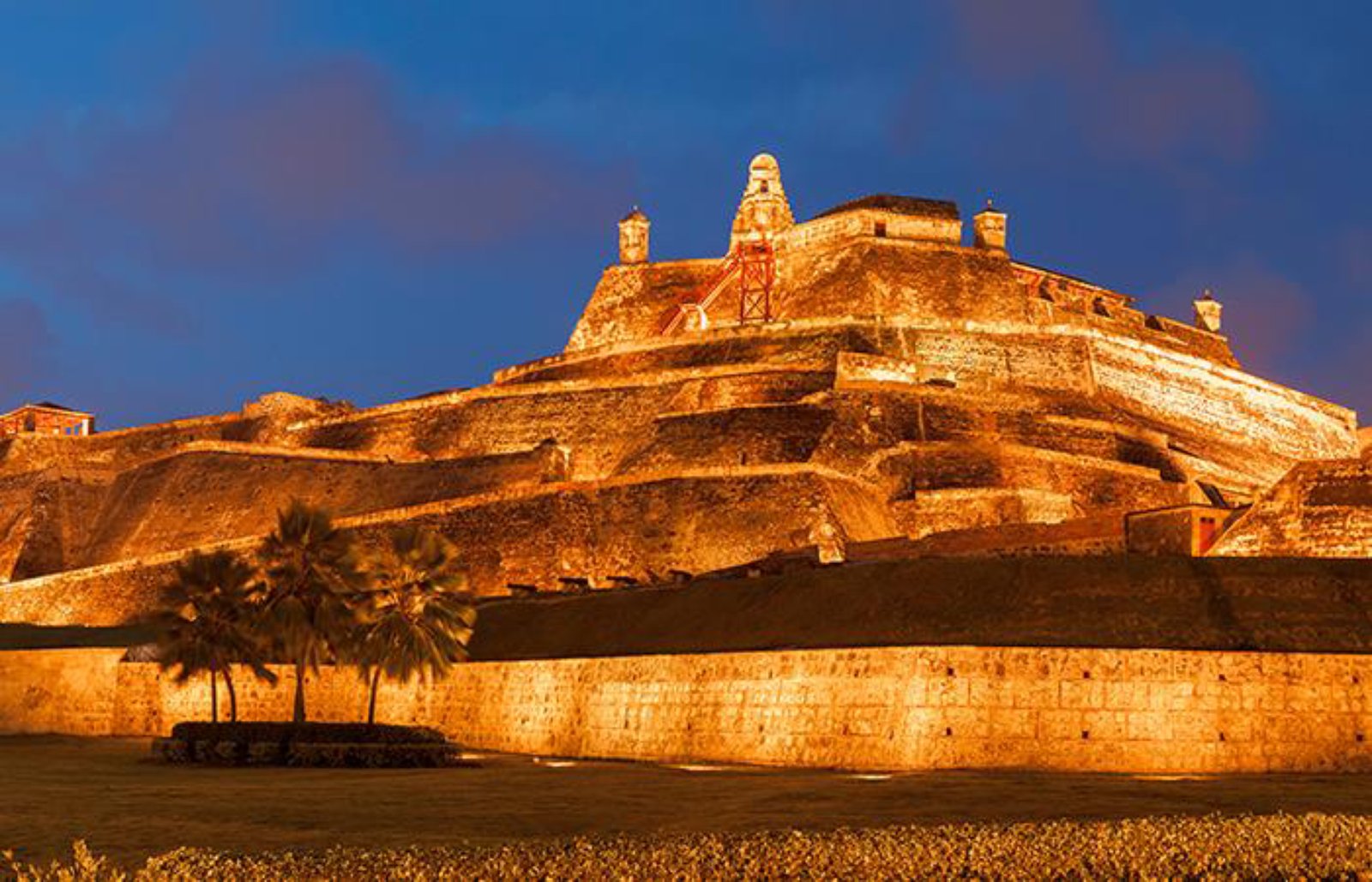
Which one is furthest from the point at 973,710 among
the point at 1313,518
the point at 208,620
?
the point at 208,620

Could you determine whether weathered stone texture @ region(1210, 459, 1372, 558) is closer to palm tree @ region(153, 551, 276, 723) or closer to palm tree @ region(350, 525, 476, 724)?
palm tree @ region(350, 525, 476, 724)

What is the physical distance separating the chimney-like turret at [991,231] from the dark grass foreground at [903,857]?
6501 cm

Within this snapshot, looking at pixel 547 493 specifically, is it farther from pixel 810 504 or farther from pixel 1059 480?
pixel 1059 480

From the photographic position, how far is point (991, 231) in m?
78.8

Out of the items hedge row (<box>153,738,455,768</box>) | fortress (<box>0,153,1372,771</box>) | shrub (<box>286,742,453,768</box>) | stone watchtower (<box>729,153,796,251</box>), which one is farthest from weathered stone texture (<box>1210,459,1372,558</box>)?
stone watchtower (<box>729,153,796,251</box>)

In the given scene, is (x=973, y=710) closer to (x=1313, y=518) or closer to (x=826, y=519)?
(x=1313, y=518)

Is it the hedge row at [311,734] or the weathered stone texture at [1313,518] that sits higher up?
the weathered stone texture at [1313,518]

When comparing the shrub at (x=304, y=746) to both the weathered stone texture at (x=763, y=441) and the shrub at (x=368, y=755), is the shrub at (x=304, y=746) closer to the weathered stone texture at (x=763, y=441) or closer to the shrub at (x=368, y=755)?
the shrub at (x=368, y=755)

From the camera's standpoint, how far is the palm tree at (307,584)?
3647 centimetres

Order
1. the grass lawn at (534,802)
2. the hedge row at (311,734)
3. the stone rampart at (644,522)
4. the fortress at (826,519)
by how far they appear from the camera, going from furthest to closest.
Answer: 1. the stone rampart at (644,522)
2. the hedge row at (311,734)
3. the fortress at (826,519)
4. the grass lawn at (534,802)

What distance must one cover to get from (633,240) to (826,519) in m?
38.0

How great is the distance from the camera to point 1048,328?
6994 centimetres

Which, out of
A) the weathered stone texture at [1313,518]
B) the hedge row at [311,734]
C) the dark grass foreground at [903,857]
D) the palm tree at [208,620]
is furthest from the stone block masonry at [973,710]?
the weathered stone texture at [1313,518]

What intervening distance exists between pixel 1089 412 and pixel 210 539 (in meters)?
36.1
